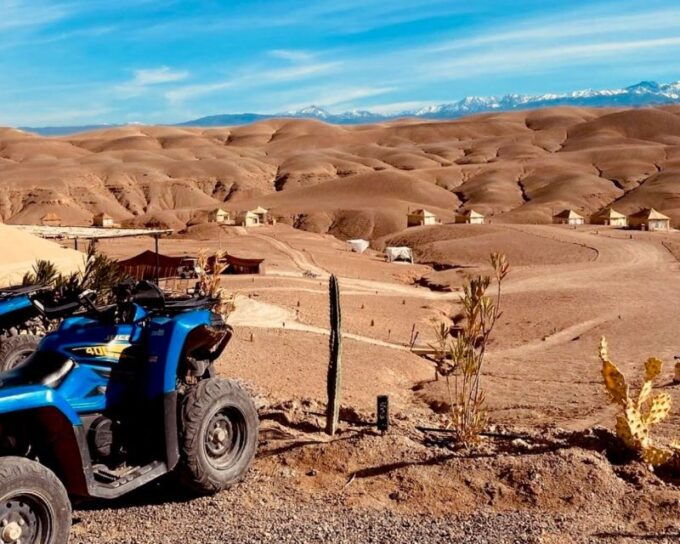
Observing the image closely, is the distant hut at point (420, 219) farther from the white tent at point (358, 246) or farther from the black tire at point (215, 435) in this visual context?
the black tire at point (215, 435)

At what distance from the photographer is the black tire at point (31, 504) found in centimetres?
489

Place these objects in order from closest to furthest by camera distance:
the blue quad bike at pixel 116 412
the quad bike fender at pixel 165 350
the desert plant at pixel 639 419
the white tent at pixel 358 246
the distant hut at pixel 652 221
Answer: the blue quad bike at pixel 116 412, the quad bike fender at pixel 165 350, the desert plant at pixel 639 419, the white tent at pixel 358 246, the distant hut at pixel 652 221

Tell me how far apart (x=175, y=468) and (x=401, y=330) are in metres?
20.0

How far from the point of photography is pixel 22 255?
1567cm

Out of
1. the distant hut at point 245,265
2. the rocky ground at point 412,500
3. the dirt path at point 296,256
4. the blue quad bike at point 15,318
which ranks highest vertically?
the blue quad bike at point 15,318

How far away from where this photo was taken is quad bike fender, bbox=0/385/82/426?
4.98 meters

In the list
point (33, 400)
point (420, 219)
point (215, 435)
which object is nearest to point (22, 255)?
point (215, 435)

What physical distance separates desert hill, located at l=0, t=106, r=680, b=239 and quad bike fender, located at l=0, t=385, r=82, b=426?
7001cm

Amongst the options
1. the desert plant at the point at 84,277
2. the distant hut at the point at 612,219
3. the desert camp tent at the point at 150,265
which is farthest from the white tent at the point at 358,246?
the desert plant at the point at 84,277

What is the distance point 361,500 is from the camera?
662 cm

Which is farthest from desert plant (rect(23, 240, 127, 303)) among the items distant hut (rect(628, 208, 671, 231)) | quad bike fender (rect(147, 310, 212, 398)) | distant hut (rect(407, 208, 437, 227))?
distant hut (rect(407, 208, 437, 227))

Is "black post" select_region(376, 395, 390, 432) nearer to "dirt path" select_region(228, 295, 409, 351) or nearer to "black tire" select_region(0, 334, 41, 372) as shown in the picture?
"black tire" select_region(0, 334, 41, 372)

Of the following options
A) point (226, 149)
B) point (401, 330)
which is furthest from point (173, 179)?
point (401, 330)

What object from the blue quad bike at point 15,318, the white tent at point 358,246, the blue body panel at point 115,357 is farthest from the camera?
the white tent at point 358,246
